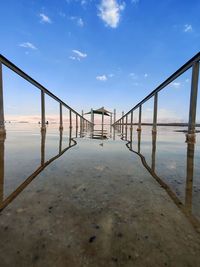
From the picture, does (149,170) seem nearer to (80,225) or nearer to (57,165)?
(57,165)

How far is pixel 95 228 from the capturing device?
84cm

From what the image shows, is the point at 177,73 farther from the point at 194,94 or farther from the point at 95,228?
the point at 95,228

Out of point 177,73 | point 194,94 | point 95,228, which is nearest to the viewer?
point 95,228

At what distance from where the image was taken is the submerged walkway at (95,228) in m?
0.66

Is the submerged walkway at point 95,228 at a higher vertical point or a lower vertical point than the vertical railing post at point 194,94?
lower

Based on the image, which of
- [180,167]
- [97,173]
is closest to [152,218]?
[97,173]

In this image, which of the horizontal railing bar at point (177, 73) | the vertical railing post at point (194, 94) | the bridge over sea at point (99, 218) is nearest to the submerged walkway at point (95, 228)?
the bridge over sea at point (99, 218)

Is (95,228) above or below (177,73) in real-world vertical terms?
below

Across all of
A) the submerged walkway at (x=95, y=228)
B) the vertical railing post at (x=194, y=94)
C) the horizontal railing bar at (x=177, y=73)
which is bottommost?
the submerged walkway at (x=95, y=228)

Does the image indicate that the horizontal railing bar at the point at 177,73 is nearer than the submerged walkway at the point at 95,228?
No

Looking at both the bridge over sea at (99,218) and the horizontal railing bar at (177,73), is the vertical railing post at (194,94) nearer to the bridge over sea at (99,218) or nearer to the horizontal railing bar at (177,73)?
the horizontal railing bar at (177,73)

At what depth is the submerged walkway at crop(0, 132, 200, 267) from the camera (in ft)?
2.15

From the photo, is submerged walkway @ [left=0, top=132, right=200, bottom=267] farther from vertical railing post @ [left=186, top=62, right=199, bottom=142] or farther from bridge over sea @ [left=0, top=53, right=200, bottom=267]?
vertical railing post @ [left=186, top=62, right=199, bottom=142]

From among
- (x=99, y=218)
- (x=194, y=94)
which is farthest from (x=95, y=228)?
(x=194, y=94)
